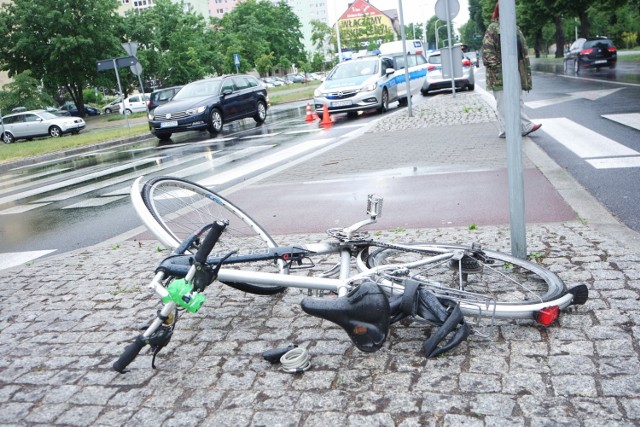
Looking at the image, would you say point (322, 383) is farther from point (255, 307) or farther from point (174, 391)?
point (255, 307)

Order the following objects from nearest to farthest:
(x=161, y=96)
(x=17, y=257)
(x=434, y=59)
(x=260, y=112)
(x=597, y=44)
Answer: (x=17, y=257)
(x=260, y=112)
(x=161, y=96)
(x=434, y=59)
(x=597, y=44)

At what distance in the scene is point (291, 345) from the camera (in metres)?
3.17

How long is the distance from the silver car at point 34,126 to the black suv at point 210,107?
12661mm

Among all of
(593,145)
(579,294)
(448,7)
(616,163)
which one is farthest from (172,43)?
(579,294)

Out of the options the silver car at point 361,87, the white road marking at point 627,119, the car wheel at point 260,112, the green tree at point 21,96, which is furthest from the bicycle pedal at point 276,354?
the green tree at point 21,96

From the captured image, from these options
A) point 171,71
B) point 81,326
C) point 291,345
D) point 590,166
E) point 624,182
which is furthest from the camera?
point 171,71

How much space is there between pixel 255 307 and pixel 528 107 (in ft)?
47.1

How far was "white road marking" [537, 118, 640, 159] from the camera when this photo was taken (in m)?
8.77

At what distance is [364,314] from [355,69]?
1918 cm

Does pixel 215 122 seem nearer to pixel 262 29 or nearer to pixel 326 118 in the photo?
pixel 326 118

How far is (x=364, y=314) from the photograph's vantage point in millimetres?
2902

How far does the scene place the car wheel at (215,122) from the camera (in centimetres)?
1962

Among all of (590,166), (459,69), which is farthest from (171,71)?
(590,166)

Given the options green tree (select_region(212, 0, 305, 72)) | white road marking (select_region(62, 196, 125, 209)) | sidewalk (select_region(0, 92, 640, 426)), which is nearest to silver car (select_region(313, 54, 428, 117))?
white road marking (select_region(62, 196, 125, 209))
